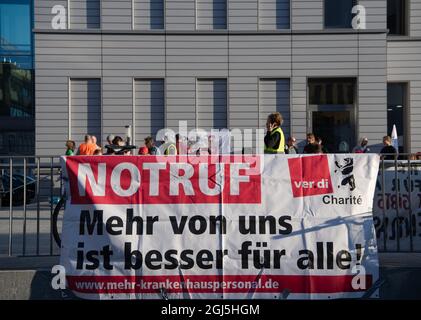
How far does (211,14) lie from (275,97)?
361 cm

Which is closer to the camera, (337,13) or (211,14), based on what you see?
(211,14)

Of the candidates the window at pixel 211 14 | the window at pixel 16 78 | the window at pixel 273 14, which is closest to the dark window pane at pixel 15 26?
the window at pixel 16 78

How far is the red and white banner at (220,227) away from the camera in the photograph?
6352 millimetres

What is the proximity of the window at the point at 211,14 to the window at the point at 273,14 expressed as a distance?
1.30 meters

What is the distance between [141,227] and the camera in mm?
6449

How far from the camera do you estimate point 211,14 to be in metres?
21.2

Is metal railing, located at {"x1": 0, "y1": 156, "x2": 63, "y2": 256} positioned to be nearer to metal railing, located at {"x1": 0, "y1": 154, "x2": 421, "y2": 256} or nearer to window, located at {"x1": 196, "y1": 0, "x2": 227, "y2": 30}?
metal railing, located at {"x1": 0, "y1": 154, "x2": 421, "y2": 256}

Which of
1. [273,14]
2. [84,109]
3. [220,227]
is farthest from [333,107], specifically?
[220,227]

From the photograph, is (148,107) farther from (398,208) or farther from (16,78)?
(16,78)

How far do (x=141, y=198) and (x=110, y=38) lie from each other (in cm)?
1548

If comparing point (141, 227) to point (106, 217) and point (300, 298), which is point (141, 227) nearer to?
point (106, 217)

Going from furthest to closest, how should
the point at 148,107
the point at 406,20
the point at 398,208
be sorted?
the point at 406,20 → the point at 148,107 → the point at 398,208

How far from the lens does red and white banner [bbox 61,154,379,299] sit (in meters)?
6.35

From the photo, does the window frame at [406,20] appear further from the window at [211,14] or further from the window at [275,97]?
the window at [211,14]
